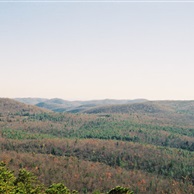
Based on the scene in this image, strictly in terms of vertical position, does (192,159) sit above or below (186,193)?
above

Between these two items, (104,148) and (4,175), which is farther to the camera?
(104,148)

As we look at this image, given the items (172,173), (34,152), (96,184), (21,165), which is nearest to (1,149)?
(34,152)

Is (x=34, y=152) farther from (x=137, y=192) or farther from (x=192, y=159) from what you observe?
(x=192, y=159)

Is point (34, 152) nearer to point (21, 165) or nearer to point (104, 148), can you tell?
point (21, 165)

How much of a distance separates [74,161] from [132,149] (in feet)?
153

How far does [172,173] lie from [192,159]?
23.2 meters

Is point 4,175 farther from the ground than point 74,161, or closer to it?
farther from the ground

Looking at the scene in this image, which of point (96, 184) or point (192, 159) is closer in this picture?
point (96, 184)

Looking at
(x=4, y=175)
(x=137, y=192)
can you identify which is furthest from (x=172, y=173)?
(x=4, y=175)

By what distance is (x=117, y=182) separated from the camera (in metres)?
142

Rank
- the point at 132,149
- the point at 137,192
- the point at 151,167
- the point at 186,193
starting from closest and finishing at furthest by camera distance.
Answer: the point at 137,192, the point at 186,193, the point at 151,167, the point at 132,149

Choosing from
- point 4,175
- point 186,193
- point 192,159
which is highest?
point 4,175

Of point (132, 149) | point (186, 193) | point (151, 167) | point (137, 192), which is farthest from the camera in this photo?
point (132, 149)

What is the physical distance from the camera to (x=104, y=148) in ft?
641
